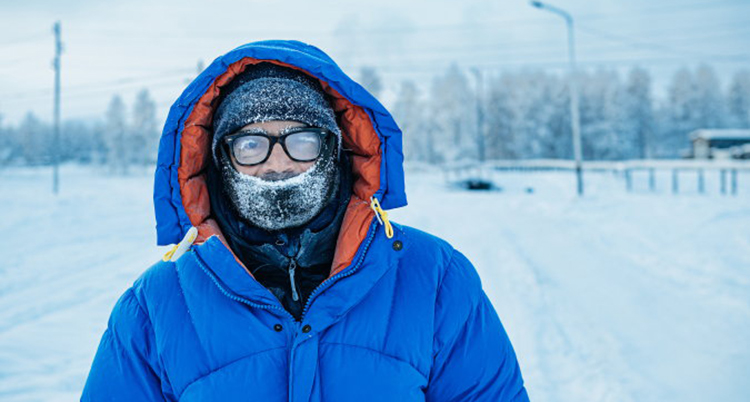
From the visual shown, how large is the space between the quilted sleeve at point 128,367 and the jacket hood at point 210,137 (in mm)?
378

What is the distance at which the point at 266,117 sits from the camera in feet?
5.57

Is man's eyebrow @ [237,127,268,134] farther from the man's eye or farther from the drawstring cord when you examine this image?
the drawstring cord

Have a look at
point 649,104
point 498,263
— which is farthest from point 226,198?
point 649,104

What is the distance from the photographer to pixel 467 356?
1.56 metres

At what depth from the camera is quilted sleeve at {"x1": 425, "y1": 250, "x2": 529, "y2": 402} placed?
5.11 feet

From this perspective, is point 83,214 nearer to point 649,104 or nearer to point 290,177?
point 290,177

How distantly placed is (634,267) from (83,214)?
1505cm

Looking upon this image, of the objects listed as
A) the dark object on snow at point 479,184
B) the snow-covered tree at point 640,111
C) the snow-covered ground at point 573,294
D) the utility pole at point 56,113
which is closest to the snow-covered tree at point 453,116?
the snow-covered tree at point 640,111

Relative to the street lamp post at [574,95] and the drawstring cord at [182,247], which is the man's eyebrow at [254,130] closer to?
the drawstring cord at [182,247]

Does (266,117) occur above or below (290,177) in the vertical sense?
above

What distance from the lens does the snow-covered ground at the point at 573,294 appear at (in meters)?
3.53

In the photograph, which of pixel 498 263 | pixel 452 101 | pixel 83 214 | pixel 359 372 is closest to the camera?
pixel 359 372

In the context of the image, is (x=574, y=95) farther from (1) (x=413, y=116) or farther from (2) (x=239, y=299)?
(1) (x=413, y=116)

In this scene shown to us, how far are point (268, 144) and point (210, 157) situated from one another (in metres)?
0.40
